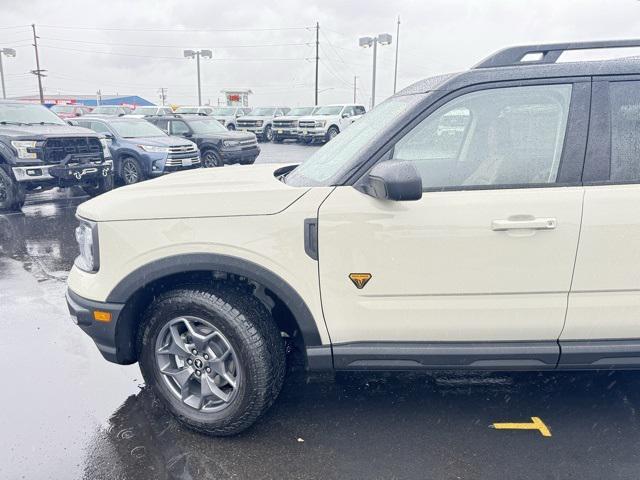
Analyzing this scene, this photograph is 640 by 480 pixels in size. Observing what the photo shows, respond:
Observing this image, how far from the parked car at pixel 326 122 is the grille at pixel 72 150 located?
15966 millimetres

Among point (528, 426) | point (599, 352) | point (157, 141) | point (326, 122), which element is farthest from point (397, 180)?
point (326, 122)

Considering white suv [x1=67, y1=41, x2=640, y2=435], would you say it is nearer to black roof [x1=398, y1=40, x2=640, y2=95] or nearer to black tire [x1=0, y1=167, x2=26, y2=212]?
black roof [x1=398, y1=40, x2=640, y2=95]

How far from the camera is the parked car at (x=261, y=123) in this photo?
29.4m

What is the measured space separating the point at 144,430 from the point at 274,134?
25.9 metres

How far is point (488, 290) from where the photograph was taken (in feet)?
7.89

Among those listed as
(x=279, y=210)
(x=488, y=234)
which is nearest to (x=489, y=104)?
(x=488, y=234)

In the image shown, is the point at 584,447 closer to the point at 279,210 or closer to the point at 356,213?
the point at 356,213

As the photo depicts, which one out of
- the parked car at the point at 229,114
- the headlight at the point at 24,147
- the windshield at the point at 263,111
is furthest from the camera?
the windshield at the point at 263,111

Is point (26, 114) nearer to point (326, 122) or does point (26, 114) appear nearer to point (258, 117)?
point (326, 122)

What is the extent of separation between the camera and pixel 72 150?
944cm

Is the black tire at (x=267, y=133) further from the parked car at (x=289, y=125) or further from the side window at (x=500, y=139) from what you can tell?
the side window at (x=500, y=139)

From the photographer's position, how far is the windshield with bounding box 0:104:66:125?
9.41m

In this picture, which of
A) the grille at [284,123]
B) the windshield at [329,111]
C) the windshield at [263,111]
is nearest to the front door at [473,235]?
the windshield at [329,111]

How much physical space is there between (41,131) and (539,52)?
907 cm
